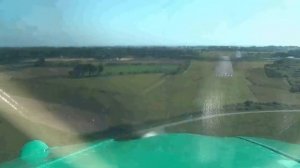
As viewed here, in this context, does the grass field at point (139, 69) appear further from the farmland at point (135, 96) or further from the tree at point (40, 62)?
the tree at point (40, 62)

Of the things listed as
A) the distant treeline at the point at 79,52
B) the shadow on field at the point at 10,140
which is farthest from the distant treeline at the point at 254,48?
the shadow on field at the point at 10,140

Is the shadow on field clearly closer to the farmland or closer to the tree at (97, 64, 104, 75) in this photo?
the farmland

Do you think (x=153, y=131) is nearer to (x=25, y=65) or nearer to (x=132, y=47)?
(x=132, y=47)

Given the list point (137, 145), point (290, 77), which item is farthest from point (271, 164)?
point (137, 145)

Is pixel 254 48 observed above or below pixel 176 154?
above

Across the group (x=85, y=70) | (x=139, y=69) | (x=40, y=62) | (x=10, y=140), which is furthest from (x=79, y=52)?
(x=10, y=140)

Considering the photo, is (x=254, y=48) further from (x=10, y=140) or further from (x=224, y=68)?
(x=10, y=140)
